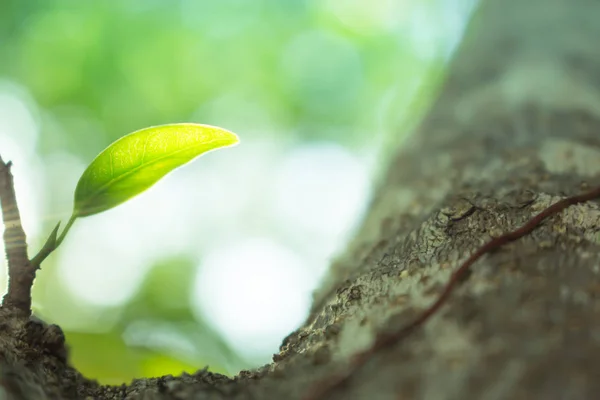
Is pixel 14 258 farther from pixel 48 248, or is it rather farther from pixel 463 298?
pixel 463 298

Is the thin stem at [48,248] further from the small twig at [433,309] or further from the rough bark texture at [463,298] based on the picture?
the small twig at [433,309]

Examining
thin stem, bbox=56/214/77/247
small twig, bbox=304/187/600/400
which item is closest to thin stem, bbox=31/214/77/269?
thin stem, bbox=56/214/77/247

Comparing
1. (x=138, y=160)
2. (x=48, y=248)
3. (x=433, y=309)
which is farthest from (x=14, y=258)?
(x=433, y=309)

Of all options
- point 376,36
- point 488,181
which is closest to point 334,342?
point 488,181

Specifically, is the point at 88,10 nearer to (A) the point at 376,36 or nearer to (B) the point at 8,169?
(A) the point at 376,36

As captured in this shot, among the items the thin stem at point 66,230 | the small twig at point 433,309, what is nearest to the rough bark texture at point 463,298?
the small twig at point 433,309
